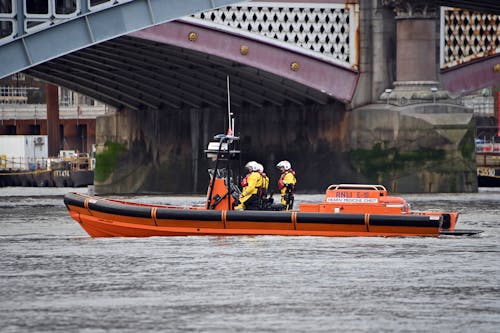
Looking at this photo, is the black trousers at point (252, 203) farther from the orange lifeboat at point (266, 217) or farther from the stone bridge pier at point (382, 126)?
the stone bridge pier at point (382, 126)

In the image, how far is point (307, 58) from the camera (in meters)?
70.6

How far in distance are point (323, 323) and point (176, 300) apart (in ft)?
12.1

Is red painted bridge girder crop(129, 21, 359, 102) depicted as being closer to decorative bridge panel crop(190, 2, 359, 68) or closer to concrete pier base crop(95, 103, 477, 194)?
decorative bridge panel crop(190, 2, 359, 68)

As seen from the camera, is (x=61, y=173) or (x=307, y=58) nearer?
(x=307, y=58)

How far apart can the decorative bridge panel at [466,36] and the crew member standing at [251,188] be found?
31.8 metres

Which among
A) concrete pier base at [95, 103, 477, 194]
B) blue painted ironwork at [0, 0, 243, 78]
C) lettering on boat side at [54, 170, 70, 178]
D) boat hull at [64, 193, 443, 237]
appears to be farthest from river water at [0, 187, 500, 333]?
lettering on boat side at [54, 170, 70, 178]

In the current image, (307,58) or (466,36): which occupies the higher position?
(466,36)

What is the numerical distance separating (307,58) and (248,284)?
3854cm

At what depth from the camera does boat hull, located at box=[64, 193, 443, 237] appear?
42031mm

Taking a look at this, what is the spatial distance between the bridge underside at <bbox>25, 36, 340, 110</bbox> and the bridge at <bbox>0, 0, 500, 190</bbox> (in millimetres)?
75

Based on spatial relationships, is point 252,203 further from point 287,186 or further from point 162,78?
point 162,78

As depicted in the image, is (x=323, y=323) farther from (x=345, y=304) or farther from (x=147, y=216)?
(x=147, y=216)

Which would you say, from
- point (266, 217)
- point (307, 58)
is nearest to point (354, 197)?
point (266, 217)

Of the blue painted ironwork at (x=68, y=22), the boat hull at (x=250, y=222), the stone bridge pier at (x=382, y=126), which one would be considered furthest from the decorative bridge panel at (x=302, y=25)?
the boat hull at (x=250, y=222)
